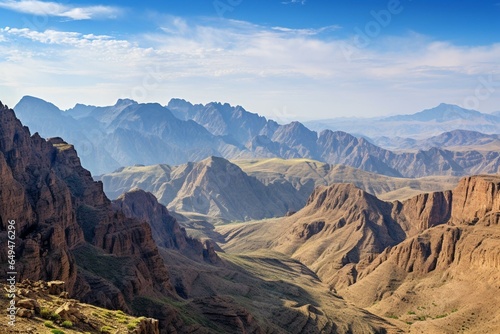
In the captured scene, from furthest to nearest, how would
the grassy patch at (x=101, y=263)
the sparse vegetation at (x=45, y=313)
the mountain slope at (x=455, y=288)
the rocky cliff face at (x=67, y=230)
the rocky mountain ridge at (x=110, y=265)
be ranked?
the mountain slope at (x=455, y=288) < the grassy patch at (x=101, y=263) < the rocky mountain ridge at (x=110, y=265) < the rocky cliff face at (x=67, y=230) < the sparse vegetation at (x=45, y=313)

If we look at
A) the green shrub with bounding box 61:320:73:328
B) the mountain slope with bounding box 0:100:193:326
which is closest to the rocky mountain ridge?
the mountain slope with bounding box 0:100:193:326

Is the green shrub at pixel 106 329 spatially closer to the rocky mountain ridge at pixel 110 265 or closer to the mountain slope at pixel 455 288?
the rocky mountain ridge at pixel 110 265

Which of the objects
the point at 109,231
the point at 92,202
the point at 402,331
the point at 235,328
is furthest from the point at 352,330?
the point at 92,202

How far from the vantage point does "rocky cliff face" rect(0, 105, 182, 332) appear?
313ft

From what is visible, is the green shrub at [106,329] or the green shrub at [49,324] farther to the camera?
the green shrub at [106,329]

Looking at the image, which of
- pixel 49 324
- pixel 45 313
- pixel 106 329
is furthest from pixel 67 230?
pixel 49 324

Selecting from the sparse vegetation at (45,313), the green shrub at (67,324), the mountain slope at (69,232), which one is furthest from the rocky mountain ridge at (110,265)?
the green shrub at (67,324)

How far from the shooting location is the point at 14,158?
5172 inches

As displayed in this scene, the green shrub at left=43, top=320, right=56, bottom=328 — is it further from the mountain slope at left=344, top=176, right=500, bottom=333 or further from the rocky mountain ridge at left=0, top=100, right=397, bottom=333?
the mountain slope at left=344, top=176, right=500, bottom=333

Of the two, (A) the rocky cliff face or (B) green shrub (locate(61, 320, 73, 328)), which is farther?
(A) the rocky cliff face

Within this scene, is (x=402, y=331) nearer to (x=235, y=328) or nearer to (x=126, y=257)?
(x=235, y=328)

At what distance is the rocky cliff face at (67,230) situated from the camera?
95.2 metres

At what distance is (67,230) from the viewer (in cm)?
12588

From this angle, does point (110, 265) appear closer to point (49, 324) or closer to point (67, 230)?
point (67, 230)
